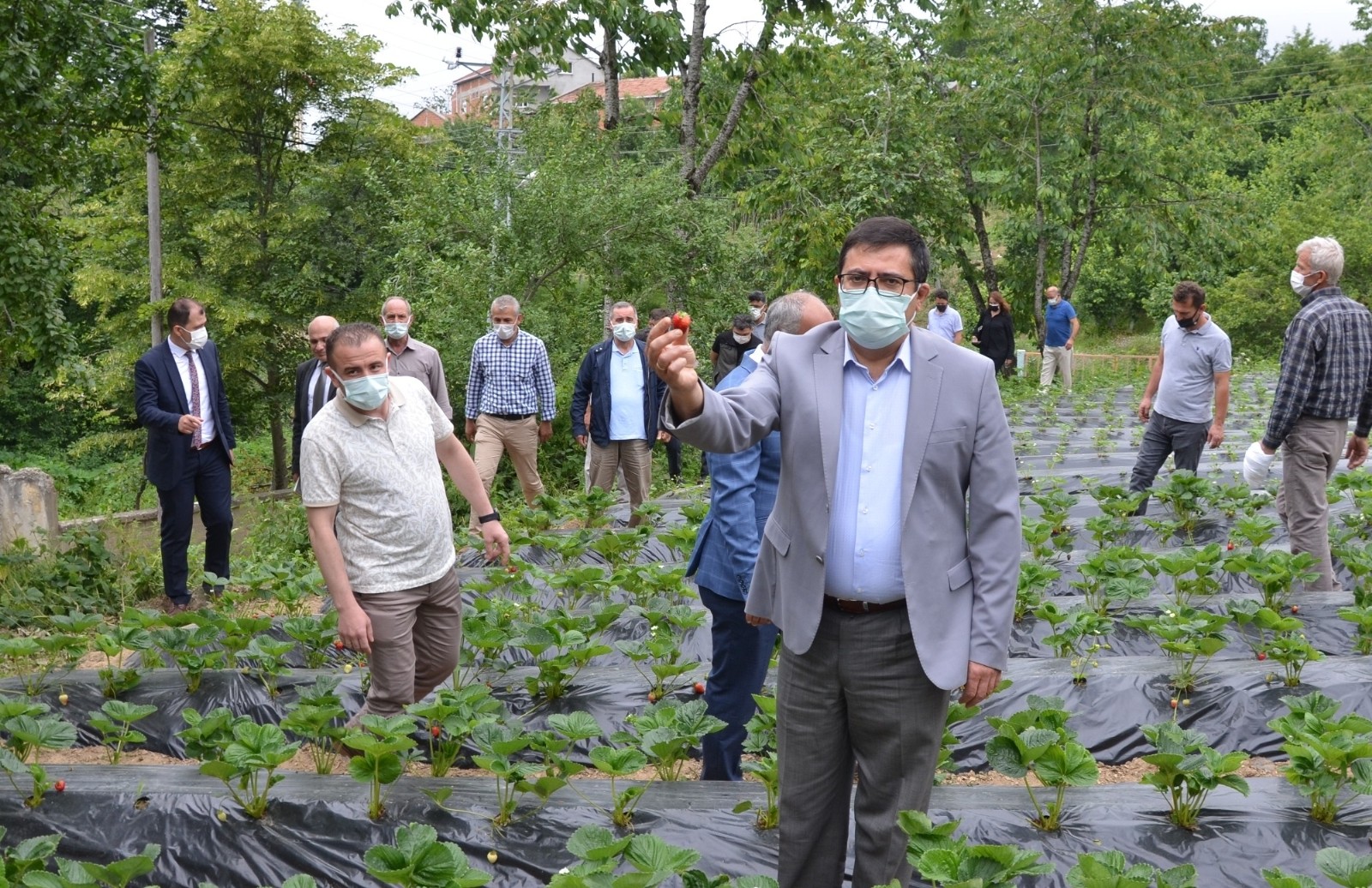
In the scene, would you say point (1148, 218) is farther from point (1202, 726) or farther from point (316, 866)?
point (316, 866)

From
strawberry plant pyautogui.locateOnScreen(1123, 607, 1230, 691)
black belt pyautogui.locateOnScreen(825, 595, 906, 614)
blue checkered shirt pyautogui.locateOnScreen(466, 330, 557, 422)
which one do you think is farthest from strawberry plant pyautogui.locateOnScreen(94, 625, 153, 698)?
strawberry plant pyautogui.locateOnScreen(1123, 607, 1230, 691)

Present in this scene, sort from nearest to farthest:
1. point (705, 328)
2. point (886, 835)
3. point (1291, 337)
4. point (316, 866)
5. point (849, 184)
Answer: point (886, 835) < point (316, 866) < point (1291, 337) < point (705, 328) < point (849, 184)

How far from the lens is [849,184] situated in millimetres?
21781

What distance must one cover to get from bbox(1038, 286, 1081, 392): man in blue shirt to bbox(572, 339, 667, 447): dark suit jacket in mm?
10825

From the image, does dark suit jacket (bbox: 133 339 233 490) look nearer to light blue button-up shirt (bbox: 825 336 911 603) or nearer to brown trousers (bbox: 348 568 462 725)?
brown trousers (bbox: 348 568 462 725)

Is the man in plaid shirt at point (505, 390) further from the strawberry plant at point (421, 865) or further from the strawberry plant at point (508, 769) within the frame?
the strawberry plant at point (421, 865)

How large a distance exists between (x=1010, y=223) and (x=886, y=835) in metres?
23.7

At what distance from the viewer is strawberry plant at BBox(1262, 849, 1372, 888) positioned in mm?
2816

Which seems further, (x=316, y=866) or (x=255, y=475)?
(x=255, y=475)

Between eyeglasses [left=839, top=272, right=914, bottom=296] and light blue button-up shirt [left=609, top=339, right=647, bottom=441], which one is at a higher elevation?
eyeglasses [left=839, top=272, right=914, bottom=296]

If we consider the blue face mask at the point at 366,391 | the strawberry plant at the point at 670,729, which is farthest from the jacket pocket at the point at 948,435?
the blue face mask at the point at 366,391

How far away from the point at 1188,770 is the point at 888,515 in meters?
1.39

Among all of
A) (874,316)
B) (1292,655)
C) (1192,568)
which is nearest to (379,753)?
(874,316)

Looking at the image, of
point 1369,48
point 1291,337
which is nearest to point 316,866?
point 1291,337
